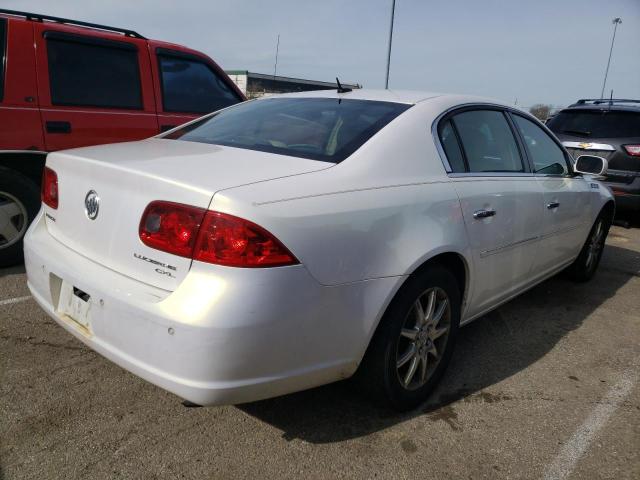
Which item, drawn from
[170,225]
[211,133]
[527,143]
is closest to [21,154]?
[211,133]

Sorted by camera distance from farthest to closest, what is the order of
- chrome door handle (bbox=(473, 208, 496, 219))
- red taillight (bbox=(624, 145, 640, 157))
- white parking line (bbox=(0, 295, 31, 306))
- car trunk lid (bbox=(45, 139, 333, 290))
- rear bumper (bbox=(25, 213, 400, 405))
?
red taillight (bbox=(624, 145, 640, 157)), white parking line (bbox=(0, 295, 31, 306)), chrome door handle (bbox=(473, 208, 496, 219)), car trunk lid (bbox=(45, 139, 333, 290)), rear bumper (bbox=(25, 213, 400, 405))

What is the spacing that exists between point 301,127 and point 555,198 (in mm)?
1952

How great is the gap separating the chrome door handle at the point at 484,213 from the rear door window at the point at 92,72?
11.1 feet

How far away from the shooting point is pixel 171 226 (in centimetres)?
190

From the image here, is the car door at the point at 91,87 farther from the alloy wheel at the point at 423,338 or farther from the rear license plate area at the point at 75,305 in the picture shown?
the alloy wheel at the point at 423,338

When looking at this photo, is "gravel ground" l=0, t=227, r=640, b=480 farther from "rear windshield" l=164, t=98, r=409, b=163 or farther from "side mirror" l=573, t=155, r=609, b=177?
"side mirror" l=573, t=155, r=609, b=177

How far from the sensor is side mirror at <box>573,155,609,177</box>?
13.6 feet

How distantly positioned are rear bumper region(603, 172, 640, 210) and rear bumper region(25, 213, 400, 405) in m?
6.52

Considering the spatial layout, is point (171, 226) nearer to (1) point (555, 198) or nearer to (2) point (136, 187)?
(2) point (136, 187)

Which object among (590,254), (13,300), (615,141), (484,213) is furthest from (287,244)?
(615,141)

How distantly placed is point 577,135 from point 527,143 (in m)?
4.72

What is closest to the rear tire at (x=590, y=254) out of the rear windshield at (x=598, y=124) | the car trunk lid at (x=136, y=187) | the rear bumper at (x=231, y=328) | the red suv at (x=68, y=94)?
the rear windshield at (x=598, y=124)

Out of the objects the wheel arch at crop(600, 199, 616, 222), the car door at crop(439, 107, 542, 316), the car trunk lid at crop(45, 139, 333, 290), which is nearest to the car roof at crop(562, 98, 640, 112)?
the wheel arch at crop(600, 199, 616, 222)

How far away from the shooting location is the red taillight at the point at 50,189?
2.50m
